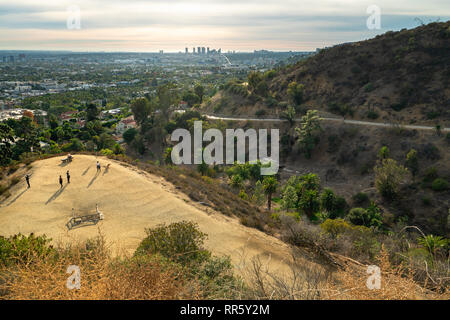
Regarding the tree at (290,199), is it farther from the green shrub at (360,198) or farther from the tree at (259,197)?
the green shrub at (360,198)

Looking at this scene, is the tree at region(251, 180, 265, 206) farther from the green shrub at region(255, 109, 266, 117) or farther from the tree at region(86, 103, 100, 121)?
the tree at region(86, 103, 100, 121)

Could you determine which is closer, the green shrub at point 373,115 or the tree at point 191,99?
the green shrub at point 373,115

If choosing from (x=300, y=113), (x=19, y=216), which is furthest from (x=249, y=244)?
(x=300, y=113)

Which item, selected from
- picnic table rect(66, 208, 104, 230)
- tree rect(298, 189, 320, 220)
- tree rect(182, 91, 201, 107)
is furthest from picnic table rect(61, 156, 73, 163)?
tree rect(182, 91, 201, 107)

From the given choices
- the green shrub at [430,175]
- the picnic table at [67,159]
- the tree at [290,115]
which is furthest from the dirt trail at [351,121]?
the picnic table at [67,159]

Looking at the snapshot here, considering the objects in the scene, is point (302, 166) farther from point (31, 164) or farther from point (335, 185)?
point (31, 164)
